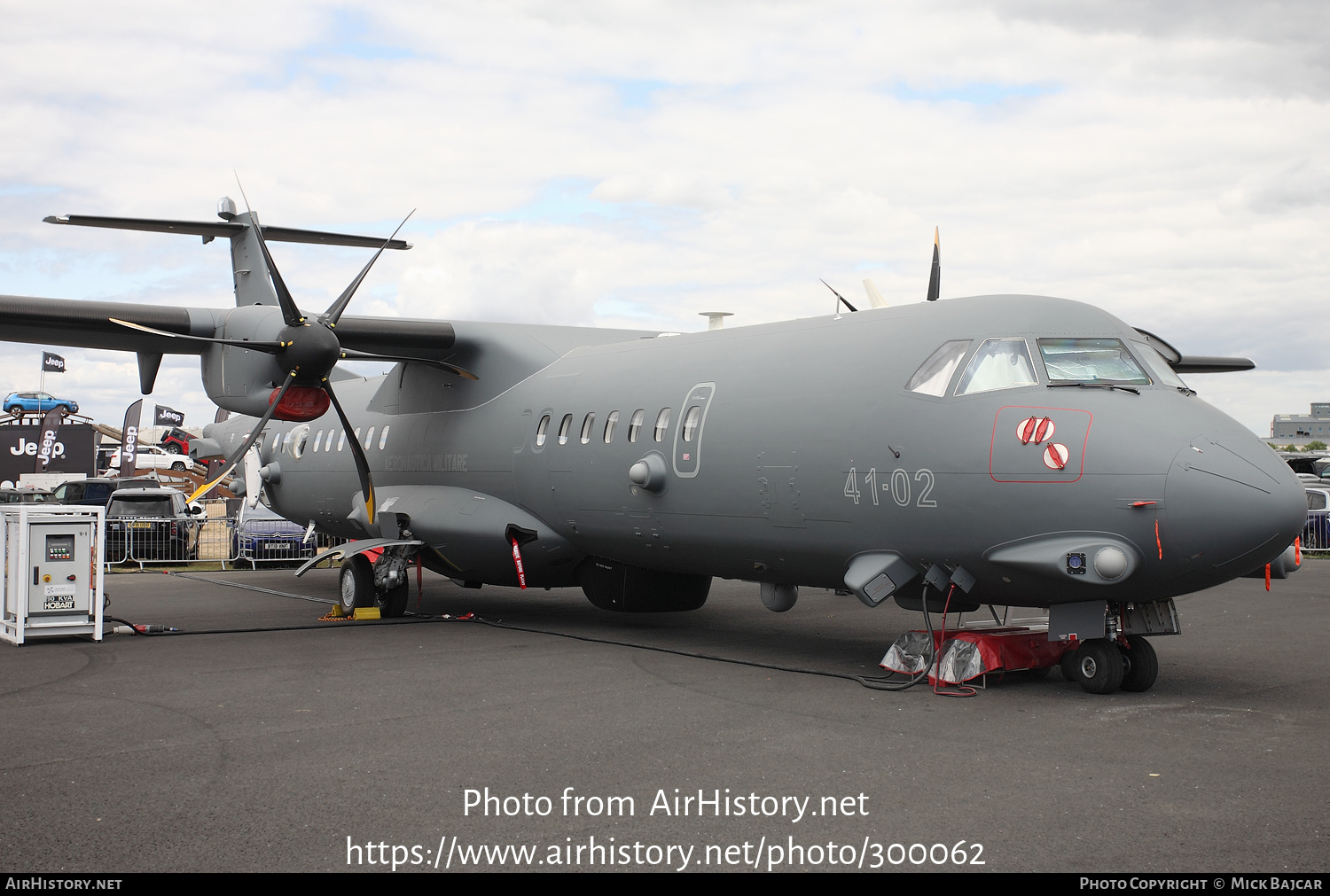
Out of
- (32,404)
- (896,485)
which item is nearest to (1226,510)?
(896,485)

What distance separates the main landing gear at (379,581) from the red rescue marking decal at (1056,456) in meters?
9.34

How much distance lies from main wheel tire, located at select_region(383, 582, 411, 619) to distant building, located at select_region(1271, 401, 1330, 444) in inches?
3619

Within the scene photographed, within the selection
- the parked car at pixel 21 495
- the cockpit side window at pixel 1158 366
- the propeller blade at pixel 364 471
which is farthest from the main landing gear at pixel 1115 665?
the parked car at pixel 21 495

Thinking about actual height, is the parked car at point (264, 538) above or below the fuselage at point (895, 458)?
below

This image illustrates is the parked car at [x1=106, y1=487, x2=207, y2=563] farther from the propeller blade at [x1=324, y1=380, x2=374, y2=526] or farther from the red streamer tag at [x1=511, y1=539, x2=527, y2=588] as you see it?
the red streamer tag at [x1=511, y1=539, x2=527, y2=588]

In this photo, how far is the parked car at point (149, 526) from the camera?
2433 centimetres

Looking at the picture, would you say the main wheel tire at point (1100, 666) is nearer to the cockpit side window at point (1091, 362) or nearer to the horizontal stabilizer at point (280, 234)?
the cockpit side window at point (1091, 362)

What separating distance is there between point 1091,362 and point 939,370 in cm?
121

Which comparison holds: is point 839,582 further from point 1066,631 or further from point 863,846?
point 863,846

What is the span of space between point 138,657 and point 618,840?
25.5 ft

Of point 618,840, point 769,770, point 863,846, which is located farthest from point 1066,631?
point 618,840

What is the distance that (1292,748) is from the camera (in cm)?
687

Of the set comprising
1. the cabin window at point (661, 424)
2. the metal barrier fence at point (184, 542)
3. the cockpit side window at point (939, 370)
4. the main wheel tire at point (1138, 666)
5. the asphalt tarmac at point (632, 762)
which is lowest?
the metal barrier fence at point (184, 542)

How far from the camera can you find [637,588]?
13.2 metres
